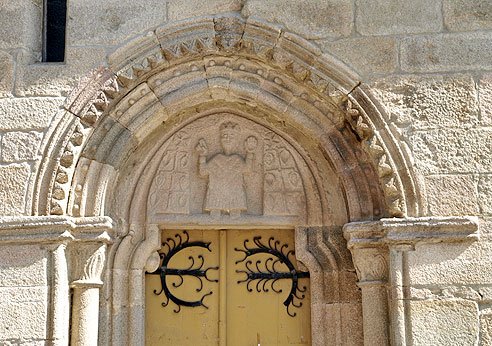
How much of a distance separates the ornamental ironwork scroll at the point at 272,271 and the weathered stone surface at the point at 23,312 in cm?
136

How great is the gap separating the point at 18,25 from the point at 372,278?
295 cm

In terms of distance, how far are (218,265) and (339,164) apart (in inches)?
44.2

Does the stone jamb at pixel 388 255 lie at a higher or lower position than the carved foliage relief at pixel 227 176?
lower

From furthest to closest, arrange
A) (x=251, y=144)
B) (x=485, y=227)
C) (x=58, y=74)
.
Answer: (x=251, y=144)
(x=58, y=74)
(x=485, y=227)

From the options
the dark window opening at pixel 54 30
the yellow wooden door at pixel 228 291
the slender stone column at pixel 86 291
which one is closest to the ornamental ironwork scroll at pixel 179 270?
the yellow wooden door at pixel 228 291

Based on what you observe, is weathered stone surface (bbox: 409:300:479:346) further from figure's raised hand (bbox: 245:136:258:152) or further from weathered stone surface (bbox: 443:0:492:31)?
weathered stone surface (bbox: 443:0:492:31)

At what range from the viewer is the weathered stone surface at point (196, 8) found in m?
4.71

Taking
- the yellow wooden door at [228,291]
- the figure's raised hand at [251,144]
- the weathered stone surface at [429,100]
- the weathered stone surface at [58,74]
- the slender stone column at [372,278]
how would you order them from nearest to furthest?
the slender stone column at [372,278], the weathered stone surface at [429,100], the weathered stone surface at [58,74], the yellow wooden door at [228,291], the figure's raised hand at [251,144]

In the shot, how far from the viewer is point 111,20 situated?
15.5 feet

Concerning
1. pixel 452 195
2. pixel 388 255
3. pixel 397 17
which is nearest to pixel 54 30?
pixel 397 17

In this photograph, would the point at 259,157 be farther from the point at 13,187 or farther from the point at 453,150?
the point at 13,187

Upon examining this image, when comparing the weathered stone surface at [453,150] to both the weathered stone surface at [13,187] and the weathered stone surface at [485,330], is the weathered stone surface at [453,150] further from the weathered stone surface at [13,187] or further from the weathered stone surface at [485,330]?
the weathered stone surface at [13,187]

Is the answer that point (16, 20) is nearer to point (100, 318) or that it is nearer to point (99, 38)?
point (99, 38)

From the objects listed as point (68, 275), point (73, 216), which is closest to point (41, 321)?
point (68, 275)
